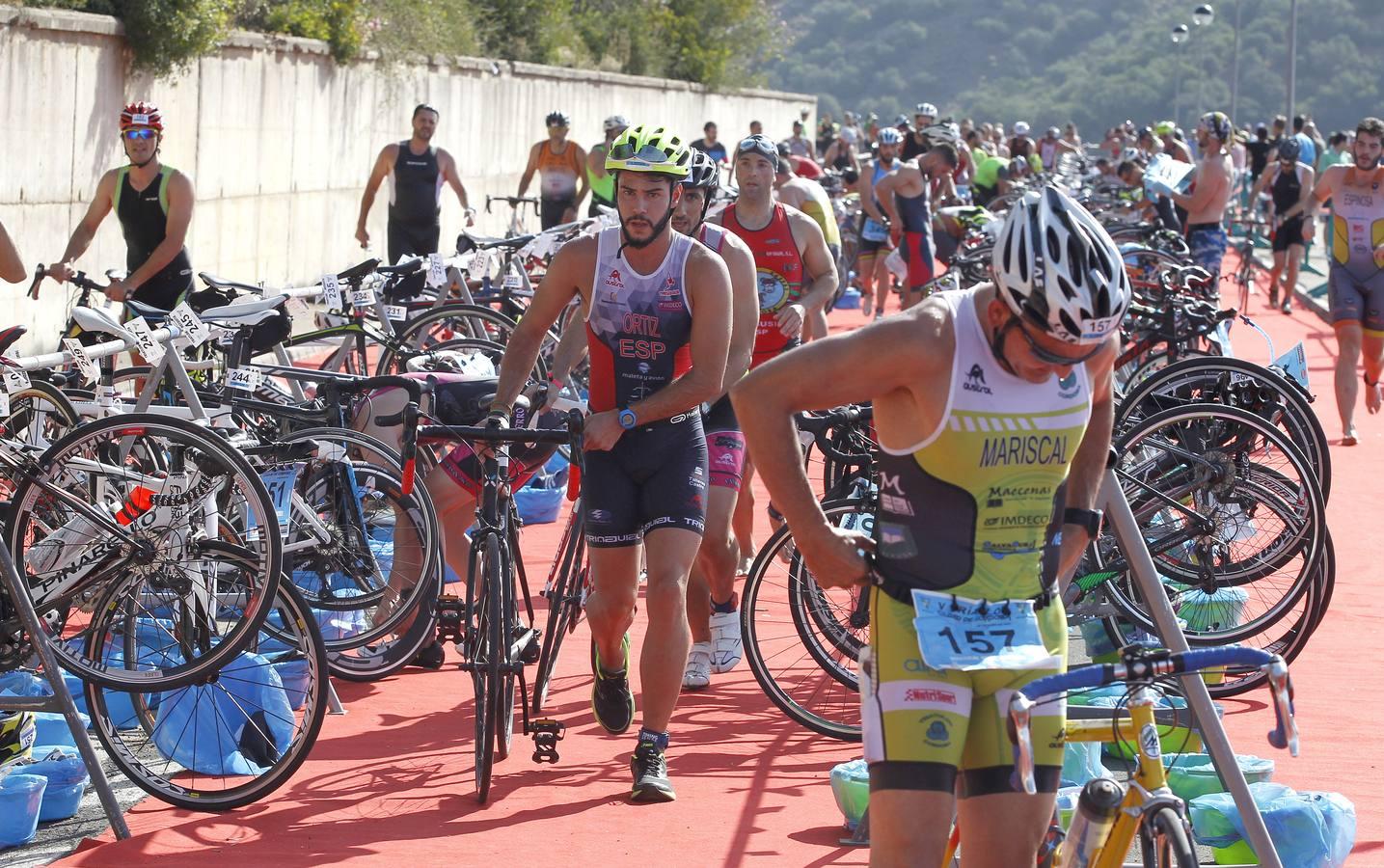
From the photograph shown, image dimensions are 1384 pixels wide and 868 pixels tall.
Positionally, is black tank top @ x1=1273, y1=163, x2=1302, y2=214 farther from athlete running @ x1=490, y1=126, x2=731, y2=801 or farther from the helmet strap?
the helmet strap

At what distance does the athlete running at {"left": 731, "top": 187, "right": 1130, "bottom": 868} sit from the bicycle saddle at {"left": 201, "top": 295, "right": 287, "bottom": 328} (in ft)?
14.4

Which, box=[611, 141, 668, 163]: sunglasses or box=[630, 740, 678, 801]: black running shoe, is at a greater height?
box=[611, 141, 668, 163]: sunglasses

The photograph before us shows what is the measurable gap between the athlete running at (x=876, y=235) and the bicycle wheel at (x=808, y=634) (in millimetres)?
11343

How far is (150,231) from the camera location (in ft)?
34.0

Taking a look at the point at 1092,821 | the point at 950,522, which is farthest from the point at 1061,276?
the point at 1092,821

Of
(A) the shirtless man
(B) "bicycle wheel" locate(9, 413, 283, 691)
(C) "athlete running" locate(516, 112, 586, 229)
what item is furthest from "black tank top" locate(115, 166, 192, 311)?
(A) the shirtless man

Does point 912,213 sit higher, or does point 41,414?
point 912,213

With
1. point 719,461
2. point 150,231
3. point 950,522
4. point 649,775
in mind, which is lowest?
point 649,775

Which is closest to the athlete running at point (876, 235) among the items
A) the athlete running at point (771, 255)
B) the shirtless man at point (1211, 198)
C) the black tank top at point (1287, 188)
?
the shirtless man at point (1211, 198)

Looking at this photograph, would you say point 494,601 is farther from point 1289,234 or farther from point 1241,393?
point 1289,234

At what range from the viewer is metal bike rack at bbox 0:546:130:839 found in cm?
521

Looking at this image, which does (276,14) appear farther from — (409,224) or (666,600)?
(666,600)

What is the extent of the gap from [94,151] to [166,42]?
1372mm

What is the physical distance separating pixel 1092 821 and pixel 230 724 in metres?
3.30
